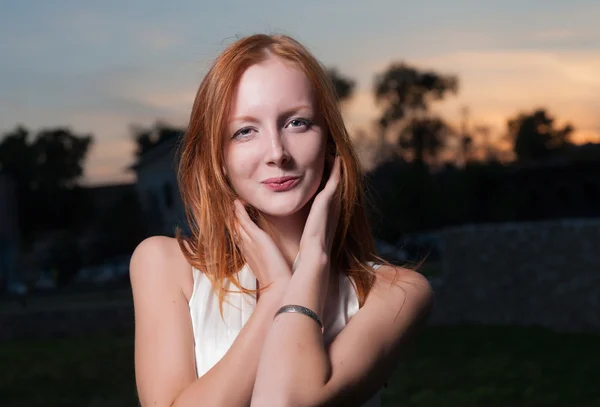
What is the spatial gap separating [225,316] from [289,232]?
246 mm

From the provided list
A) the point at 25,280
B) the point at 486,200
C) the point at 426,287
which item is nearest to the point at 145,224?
the point at 25,280

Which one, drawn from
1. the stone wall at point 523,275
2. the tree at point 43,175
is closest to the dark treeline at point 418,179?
the tree at point 43,175

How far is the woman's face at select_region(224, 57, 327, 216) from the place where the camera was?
1980mm

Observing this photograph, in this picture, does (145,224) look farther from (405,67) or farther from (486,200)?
(405,67)

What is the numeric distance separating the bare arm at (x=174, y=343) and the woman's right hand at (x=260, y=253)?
0.10 ft

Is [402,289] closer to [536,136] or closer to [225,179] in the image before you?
[225,179]

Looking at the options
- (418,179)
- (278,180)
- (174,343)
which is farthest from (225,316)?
(418,179)

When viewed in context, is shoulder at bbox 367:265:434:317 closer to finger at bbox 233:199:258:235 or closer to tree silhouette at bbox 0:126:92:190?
finger at bbox 233:199:258:235

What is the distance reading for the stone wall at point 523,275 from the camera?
12.9 meters

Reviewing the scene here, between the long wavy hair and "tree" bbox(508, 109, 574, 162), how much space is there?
41546 mm

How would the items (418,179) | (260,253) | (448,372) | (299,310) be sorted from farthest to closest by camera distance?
1. (418,179)
2. (448,372)
3. (260,253)
4. (299,310)

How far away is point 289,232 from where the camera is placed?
2.14 meters

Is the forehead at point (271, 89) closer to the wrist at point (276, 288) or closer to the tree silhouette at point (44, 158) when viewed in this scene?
the wrist at point (276, 288)

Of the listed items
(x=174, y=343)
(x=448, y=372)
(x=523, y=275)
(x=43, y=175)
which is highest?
(x=174, y=343)
